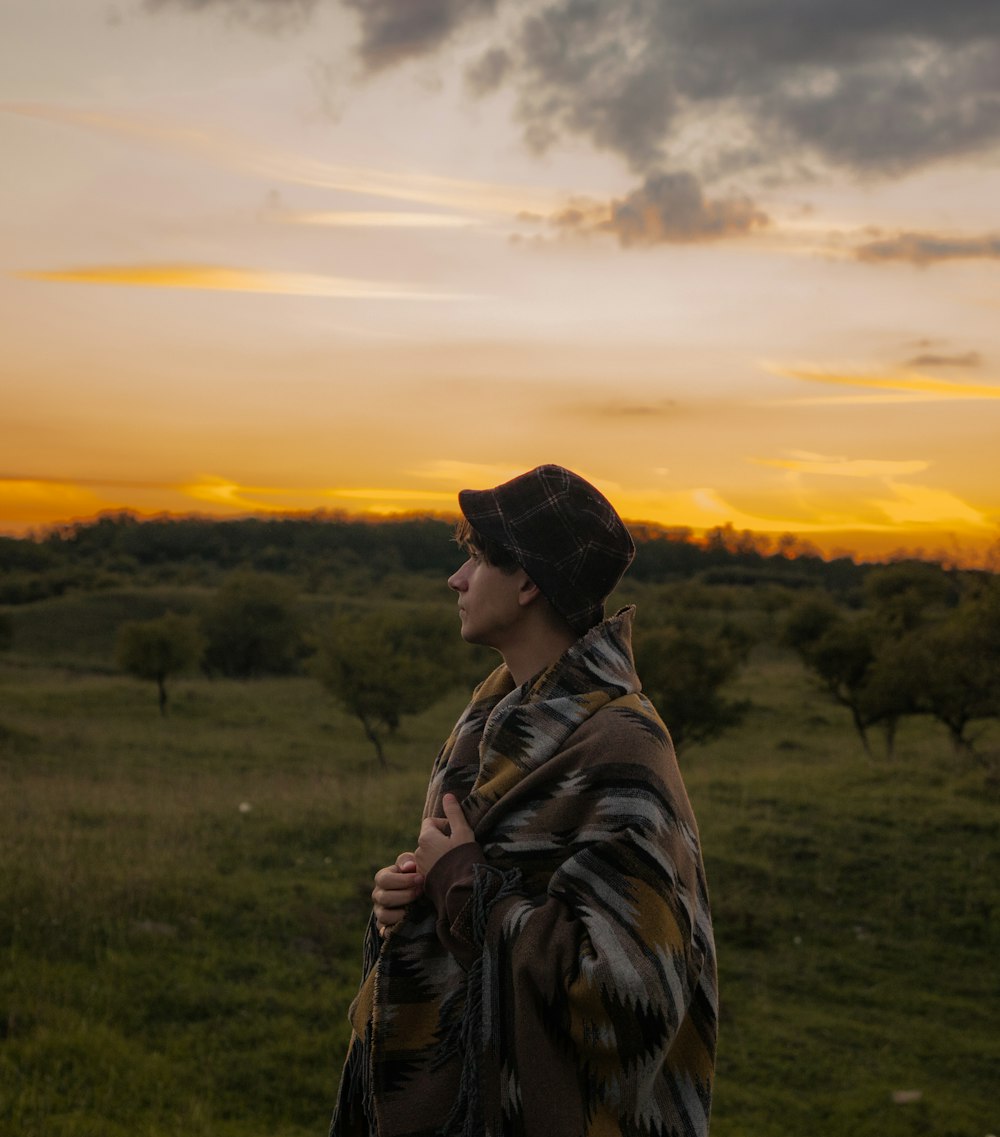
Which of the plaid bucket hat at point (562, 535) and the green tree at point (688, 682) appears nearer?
the plaid bucket hat at point (562, 535)

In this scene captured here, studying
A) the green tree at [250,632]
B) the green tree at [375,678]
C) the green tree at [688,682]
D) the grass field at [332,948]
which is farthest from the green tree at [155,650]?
the green tree at [688,682]

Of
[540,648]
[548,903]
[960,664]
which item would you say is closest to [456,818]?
[548,903]

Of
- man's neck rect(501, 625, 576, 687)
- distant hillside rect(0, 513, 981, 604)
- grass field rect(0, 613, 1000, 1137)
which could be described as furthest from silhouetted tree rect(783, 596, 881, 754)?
distant hillside rect(0, 513, 981, 604)

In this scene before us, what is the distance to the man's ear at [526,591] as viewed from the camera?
97.3 inches

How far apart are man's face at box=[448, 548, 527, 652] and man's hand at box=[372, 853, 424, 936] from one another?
1.65 ft

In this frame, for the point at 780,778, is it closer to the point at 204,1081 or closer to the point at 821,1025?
the point at 821,1025

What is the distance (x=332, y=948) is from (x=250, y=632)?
144ft

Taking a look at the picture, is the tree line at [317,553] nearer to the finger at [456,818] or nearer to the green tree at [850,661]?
the green tree at [850,661]

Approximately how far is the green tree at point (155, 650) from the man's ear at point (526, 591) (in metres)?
36.3

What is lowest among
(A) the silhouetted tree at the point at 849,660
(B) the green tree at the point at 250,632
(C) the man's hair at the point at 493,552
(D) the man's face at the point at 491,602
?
(B) the green tree at the point at 250,632

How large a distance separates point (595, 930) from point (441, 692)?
Answer: 1256 inches

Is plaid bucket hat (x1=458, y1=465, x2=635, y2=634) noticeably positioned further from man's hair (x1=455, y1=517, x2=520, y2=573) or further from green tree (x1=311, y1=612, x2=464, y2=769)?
green tree (x1=311, y1=612, x2=464, y2=769)

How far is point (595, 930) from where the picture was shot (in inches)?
83.3

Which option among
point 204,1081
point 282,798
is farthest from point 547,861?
point 282,798
